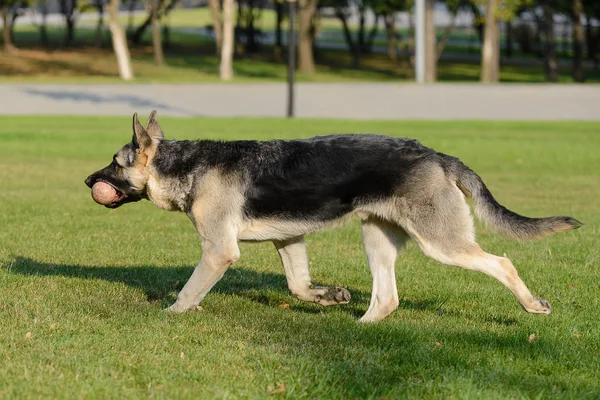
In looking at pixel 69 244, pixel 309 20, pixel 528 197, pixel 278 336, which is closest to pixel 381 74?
pixel 309 20

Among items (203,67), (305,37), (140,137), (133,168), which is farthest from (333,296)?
(203,67)

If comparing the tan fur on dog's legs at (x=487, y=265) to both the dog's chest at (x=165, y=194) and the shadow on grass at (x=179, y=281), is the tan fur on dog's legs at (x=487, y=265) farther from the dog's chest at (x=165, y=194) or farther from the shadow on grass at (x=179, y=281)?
the dog's chest at (x=165, y=194)

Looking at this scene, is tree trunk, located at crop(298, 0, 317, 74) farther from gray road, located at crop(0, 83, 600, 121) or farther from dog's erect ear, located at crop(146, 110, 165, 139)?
dog's erect ear, located at crop(146, 110, 165, 139)

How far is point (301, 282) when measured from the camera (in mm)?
8453

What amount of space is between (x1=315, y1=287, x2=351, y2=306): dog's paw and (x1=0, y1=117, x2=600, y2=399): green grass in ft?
0.36

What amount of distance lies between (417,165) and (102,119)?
22.5 metres

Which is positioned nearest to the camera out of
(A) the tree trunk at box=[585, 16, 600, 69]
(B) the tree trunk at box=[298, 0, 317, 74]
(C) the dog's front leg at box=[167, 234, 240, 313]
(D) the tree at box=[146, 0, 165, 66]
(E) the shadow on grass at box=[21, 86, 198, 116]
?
(C) the dog's front leg at box=[167, 234, 240, 313]

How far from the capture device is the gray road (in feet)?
105

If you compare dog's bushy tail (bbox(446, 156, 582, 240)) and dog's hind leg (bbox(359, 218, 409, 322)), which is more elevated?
dog's bushy tail (bbox(446, 156, 582, 240))

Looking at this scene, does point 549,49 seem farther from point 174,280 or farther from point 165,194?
point 165,194

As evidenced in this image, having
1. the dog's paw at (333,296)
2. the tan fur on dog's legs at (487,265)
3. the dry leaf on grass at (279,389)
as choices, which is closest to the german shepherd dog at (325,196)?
the tan fur on dog's legs at (487,265)

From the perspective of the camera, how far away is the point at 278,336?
7.29m

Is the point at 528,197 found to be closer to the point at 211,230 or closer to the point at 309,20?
the point at 211,230

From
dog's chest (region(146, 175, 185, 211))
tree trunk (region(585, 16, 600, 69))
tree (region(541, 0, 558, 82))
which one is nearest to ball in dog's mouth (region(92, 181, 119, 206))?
dog's chest (region(146, 175, 185, 211))
